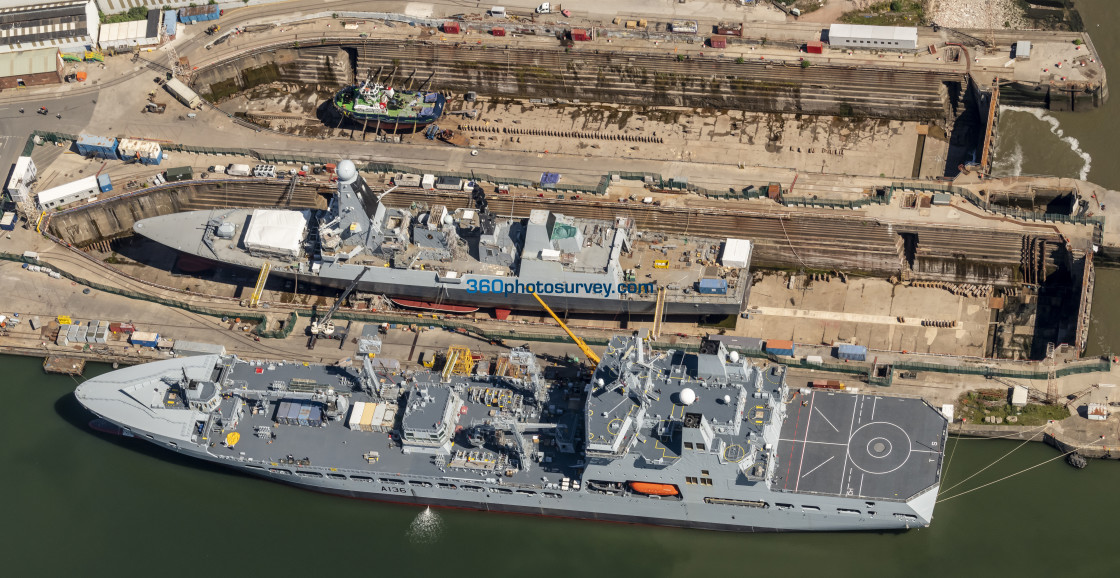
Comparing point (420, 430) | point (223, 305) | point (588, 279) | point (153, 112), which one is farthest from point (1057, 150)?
point (153, 112)

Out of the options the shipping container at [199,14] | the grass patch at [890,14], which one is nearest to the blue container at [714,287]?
the grass patch at [890,14]

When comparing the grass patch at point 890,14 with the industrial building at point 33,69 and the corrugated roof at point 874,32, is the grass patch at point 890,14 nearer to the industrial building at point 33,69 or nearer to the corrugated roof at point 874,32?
the corrugated roof at point 874,32

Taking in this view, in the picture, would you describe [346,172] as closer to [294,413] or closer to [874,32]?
[294,413]

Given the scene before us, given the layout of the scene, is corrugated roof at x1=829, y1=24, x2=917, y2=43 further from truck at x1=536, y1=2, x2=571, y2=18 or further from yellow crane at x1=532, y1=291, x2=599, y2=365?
yellow crane at x1=532, y1=291, x2=599, y2=365

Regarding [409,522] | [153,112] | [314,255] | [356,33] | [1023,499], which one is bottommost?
[409,522]

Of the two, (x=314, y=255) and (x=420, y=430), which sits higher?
(x=314, y=255)

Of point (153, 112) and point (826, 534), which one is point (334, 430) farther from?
point (153, 112)
